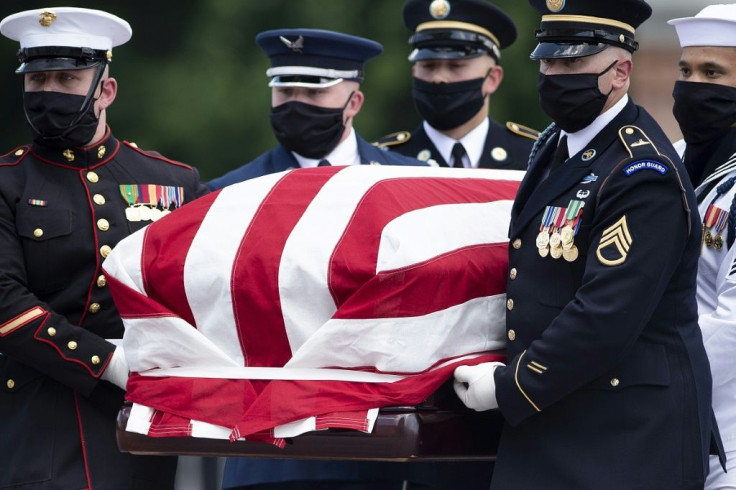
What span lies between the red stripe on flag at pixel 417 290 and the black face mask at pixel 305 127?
1.64 meters

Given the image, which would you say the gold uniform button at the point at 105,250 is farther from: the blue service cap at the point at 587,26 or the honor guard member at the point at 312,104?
the blue service cap at the point at 587,26

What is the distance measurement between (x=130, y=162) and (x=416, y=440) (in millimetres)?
1575

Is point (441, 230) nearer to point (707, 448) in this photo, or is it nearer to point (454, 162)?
point (707, 448)

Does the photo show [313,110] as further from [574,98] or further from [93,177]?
[574,98]

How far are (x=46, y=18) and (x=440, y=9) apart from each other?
6.89ft

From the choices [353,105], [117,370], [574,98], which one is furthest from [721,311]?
[353,105]

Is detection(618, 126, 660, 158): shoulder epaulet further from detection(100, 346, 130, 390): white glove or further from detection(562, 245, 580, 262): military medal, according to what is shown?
detection(100, 346, 130, 390): white glove

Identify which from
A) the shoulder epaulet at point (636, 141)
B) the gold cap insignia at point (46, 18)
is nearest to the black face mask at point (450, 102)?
the gold cap insignia at point (46, 18)

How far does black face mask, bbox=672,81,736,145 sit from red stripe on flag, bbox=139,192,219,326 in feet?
5.04

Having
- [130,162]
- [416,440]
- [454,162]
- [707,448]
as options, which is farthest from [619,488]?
[454,162]

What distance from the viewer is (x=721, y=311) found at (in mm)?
4621

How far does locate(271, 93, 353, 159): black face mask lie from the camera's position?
5926 mm

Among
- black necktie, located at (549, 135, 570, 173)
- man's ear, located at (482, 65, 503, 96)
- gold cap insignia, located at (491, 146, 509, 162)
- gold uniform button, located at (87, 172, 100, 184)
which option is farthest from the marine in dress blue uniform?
black necktie, located at (549, 135, 570, 173)

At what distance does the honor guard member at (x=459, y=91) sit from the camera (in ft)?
21.2
